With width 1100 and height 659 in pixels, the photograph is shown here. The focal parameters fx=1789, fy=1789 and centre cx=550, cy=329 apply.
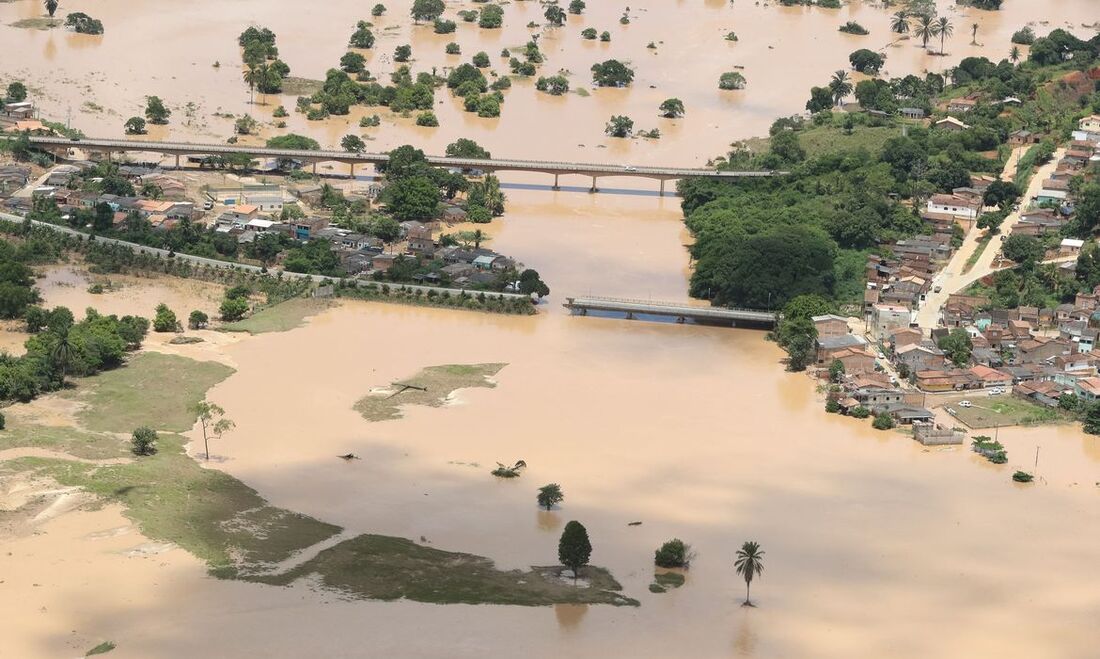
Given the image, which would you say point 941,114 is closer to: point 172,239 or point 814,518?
point 172,239

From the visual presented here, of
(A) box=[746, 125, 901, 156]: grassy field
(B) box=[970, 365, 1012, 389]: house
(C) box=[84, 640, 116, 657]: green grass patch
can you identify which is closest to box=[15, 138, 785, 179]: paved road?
(A) box=[746, 125, 901, 156]: grassy field

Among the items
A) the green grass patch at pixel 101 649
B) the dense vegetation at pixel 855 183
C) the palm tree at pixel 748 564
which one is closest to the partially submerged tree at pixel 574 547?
the palm tree at pixel 748 564

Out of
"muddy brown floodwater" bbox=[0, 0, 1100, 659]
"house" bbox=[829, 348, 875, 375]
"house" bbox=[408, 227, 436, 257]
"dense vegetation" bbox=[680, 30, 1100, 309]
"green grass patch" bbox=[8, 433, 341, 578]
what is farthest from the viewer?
"house" bbox=[408, 227, 436, 257]

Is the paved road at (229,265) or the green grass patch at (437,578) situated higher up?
the paved road at (229,265)

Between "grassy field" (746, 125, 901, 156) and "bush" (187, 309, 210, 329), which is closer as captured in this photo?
"bush" (187, 309, 210, 329)

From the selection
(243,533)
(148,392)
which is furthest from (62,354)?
(243,533)

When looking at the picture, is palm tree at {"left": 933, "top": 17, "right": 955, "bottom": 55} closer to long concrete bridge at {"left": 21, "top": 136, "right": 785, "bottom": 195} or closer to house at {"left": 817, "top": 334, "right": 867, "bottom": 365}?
long concrete bridge at {"left": 21, "top": 136, "right": 785, "bottom": 195}

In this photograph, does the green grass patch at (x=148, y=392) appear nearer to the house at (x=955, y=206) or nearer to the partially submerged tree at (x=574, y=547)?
the partially submerged tree at (x=574, y=547)
